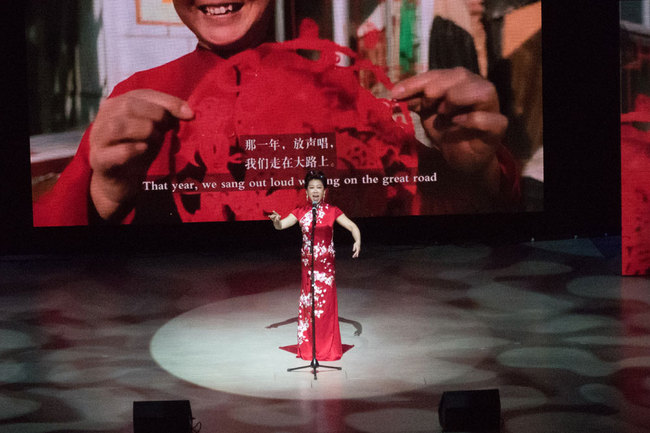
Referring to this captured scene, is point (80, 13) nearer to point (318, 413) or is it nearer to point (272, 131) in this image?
point (272, 131)

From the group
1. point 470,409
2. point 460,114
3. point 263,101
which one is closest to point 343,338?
point 470,409

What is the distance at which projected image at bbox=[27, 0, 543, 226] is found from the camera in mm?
9055

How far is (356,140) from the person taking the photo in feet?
30.3

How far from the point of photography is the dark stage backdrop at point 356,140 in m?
9.15

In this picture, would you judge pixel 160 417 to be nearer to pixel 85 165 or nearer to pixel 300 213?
pixel 300 213

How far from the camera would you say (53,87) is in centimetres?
909

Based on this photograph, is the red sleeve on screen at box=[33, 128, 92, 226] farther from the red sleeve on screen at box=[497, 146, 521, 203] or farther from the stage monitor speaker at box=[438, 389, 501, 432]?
the stage monitor speaker at box=[438, 389, 501, 432]

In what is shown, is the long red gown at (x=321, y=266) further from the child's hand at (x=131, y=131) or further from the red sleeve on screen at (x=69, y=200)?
the red sleeve on screen at (x=69, y=200)

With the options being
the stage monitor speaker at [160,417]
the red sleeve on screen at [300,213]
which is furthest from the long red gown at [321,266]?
the stage monitor speaker at [160,417]

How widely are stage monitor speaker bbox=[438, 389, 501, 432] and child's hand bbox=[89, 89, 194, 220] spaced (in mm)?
5345

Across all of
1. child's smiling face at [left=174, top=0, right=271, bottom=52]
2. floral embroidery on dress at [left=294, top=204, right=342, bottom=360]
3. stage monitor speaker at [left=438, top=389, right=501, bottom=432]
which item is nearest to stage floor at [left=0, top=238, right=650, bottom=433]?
stage monitor speaker at [left=438, top=389, right=501, bottom=432]

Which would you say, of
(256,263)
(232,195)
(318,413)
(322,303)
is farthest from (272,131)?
(318,413)

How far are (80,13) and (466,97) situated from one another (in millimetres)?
3732

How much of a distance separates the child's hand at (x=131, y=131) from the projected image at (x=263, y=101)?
1cm
